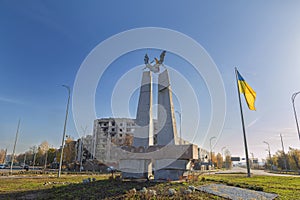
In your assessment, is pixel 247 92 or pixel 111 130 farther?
pixel 111 130

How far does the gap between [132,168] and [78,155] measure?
4484cm

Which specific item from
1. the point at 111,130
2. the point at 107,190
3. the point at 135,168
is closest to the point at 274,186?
the point at 135,168

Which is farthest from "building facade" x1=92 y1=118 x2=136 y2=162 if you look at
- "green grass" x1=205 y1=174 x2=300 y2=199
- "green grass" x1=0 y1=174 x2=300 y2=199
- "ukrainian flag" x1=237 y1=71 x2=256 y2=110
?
"green grass" x1=0 y1=174 x2=300 y2=199

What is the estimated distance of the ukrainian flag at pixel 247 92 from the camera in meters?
15.9

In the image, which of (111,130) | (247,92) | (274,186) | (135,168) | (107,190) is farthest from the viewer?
(111,130)

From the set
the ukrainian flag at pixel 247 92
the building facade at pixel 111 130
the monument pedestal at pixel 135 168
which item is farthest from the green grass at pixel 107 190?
the building facade at pixel 111 130

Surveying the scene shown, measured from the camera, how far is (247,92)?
55.9ft

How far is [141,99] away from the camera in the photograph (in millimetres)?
11812

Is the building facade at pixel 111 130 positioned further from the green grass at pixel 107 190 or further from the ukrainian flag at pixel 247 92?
the green grass at pixel 107 190

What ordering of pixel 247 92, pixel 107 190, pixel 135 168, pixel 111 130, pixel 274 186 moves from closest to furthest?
pixel 107 190, pixel 274 186, pixel 135 168, pixel 247 92, pixel 111 130

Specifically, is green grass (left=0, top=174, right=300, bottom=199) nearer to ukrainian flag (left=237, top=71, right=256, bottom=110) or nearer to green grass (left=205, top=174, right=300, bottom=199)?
green grass (left=205, top=174, right=300, bottom=199)

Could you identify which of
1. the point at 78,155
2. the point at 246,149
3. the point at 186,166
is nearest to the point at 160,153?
the point at 186,166

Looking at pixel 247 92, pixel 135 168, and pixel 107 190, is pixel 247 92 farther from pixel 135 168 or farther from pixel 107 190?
pixel 107 190

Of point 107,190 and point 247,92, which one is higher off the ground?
point 247,92
